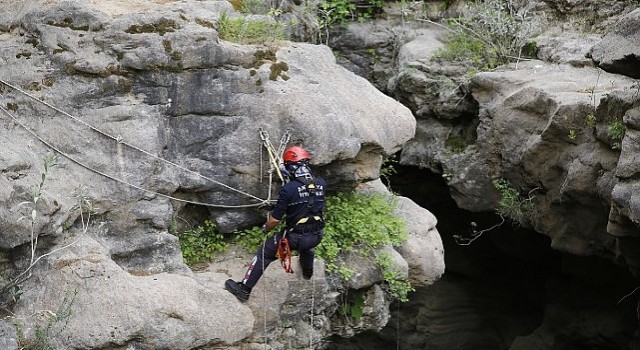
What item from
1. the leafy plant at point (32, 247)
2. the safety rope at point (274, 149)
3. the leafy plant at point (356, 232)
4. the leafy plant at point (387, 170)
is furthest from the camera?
the leafy plant at point (387, 170)

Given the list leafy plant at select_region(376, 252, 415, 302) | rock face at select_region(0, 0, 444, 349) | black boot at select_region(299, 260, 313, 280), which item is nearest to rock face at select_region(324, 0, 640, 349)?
leafy plant at select_region(376, 252, 415, 302)

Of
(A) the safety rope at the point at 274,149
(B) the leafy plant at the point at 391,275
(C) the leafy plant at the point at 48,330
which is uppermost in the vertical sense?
(A) the safety rope at the point at 274,149

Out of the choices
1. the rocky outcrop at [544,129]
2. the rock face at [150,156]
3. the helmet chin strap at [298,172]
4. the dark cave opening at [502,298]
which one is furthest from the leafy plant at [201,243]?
the dark cave opening at [502,298]

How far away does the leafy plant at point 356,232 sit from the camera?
9.92 metres

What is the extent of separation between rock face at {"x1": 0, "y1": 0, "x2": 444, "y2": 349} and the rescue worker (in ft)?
1.26

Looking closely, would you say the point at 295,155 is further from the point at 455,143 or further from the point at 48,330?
the point at 455,143

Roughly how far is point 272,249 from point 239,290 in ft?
1.88

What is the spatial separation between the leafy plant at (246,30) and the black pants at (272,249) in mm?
2478

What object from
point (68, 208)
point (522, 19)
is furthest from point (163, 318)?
point (522, 19)

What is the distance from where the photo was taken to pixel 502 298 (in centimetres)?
1627

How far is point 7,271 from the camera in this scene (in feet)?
26.6

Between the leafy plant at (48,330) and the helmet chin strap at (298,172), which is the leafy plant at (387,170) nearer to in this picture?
the helmet chin strap at (298,172)

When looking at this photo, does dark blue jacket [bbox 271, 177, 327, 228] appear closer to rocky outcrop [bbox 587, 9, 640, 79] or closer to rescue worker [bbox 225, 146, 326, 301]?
rescue worker [bbox 225, 146, 326, 301]

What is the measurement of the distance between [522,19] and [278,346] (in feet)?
25.1
